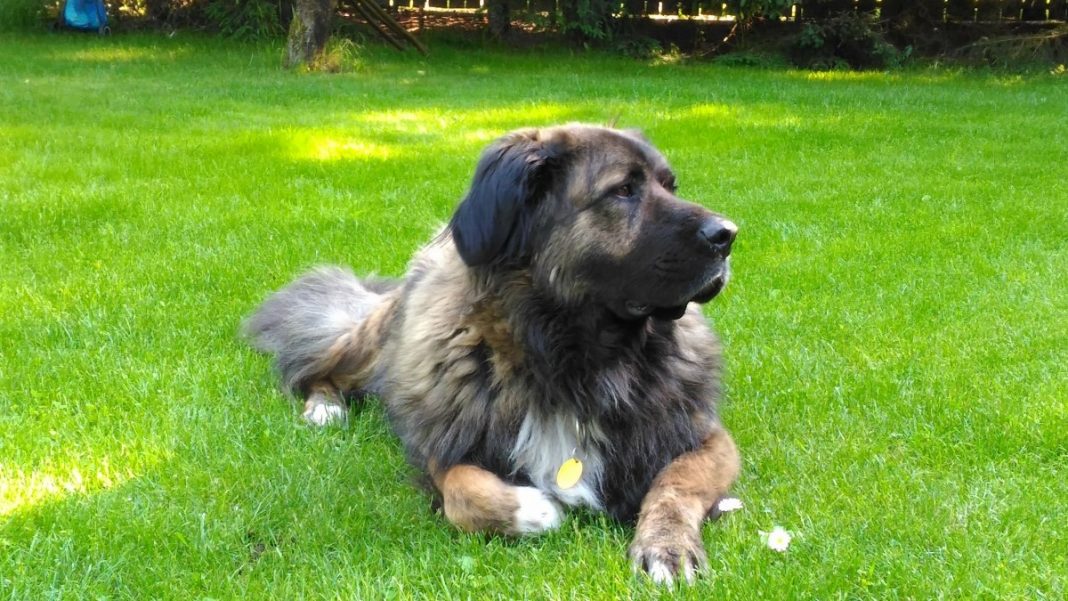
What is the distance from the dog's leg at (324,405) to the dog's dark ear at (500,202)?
4.10 feet

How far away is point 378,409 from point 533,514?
4.45 feet

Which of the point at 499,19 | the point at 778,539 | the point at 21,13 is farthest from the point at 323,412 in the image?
the point at 21,13

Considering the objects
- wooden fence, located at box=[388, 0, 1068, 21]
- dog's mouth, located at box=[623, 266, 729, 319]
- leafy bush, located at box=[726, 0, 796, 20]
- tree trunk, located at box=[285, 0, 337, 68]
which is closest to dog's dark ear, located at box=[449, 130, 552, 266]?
dog's mouth, located at box=[623, 266, 729, 319]

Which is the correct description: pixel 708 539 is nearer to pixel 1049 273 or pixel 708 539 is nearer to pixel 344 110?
pixel 1049 273

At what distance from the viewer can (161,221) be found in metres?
7.20

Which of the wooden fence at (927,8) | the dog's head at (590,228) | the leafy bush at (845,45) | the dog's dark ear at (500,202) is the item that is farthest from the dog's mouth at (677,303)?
the wooden fence at (927,8)

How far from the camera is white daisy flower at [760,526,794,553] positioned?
294 cm

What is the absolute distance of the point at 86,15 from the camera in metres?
21.2

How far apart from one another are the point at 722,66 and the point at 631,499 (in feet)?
55.6

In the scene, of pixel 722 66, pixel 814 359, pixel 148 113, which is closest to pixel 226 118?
pixel 148 113

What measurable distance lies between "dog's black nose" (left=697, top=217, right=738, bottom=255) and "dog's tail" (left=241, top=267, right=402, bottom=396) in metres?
1.62

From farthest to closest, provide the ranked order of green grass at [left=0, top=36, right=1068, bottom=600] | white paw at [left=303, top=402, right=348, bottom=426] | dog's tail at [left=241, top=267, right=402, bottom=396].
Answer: dog's tail at [left=241, top=267, right=402, bottom=396]
white paw at [left=303, top=402, right=348, bottom=426]
green grass at [left=0, top=36, right=1068, bottom=600]

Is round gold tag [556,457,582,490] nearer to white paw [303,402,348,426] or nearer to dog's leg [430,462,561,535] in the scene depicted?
dog's leg [430,462,561,535]

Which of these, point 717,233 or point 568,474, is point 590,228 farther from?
point 568,474
